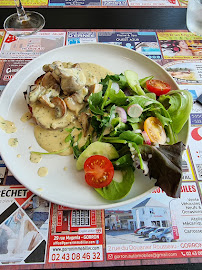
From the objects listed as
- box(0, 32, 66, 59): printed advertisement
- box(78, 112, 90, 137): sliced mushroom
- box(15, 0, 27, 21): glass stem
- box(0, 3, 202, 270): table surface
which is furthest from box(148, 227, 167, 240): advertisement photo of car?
box(15, 0, 27, 21): glass stem

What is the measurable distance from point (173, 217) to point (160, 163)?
0.39 meters

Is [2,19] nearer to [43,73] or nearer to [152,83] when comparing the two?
[43,73]

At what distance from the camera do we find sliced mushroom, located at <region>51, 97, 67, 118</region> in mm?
2037

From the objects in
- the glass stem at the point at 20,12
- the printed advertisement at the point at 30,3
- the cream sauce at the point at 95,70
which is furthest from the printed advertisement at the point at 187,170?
the printed advertisement at the point at 30,3

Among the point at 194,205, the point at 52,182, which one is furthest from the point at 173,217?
the point at 52,182

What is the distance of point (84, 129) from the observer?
6.56 feet

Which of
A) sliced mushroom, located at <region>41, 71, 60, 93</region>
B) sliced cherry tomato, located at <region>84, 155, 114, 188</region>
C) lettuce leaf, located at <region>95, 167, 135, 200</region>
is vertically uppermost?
sliced mushroom, located at <region>41, 71, 60, 93</region>

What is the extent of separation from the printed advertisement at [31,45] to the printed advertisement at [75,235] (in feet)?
5.46

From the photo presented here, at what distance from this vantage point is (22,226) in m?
1.65

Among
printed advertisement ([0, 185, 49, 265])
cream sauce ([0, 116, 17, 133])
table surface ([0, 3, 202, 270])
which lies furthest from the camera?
table surface ([0, 3, 202, 270])

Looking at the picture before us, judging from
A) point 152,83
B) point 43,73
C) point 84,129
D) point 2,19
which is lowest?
point 84,129

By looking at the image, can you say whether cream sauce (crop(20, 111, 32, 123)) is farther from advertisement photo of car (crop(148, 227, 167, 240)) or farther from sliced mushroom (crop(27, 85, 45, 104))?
advertisement photo of car (crop(148, 227, 167, 240))

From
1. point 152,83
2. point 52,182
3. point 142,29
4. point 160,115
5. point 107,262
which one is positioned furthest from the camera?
point 142,29

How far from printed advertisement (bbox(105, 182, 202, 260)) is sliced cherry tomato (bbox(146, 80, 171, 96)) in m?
0.78
